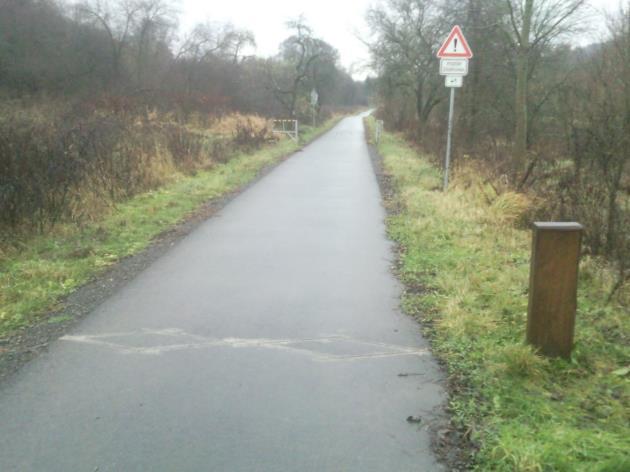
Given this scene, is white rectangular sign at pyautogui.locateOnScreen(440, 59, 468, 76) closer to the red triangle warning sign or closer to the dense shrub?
the red triangle warning sign

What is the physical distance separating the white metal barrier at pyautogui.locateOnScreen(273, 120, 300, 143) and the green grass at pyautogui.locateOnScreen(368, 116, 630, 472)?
2372 centimetres

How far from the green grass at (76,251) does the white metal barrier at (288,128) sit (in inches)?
730

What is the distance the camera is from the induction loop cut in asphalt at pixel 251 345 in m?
4.53

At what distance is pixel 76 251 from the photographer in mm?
7359

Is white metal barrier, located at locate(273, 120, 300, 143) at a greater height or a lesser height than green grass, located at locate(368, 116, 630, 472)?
greater

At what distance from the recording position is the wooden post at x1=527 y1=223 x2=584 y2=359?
4086mm

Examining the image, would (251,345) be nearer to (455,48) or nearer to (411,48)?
Result: (455,48)

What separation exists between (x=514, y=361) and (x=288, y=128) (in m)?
30.6

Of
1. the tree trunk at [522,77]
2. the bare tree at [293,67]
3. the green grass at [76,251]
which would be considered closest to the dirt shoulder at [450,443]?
the green grass at [76,251]

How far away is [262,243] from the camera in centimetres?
828

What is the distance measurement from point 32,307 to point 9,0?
2997 centimetres

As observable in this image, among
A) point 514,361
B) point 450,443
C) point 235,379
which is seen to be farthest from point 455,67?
point 450,443

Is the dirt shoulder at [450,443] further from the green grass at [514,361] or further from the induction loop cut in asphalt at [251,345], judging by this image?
the induction loop cut in asphalt at [251,345]

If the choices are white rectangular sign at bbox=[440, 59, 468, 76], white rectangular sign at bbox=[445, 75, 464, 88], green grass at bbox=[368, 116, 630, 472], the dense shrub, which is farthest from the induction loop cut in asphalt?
white rectangular sign at bbox=[440, 59, 468, 76]
